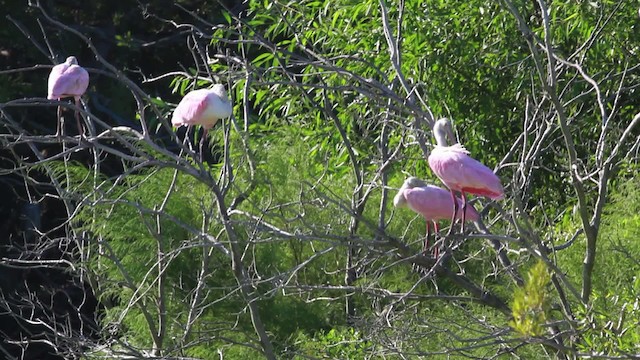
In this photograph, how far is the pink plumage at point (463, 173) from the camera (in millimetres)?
3289

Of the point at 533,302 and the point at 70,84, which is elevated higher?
the point at 533,302

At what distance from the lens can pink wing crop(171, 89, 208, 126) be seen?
387cm

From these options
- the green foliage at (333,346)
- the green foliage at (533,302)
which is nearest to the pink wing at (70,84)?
the green foliage at (333,346)

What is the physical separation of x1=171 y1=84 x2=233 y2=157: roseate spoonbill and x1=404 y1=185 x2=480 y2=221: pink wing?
2.16 ft

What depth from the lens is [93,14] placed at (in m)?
8.47

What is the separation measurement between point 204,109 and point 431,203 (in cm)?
76

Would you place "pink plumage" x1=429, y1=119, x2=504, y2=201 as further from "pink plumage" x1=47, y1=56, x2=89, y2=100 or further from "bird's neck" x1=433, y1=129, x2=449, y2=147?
"pink plumage" x1=47, y1=56, x2=89, y2=100

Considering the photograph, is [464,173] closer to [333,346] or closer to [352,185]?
[333,346]

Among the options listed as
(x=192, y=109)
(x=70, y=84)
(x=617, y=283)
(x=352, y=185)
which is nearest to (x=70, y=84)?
(x=70, y=84)

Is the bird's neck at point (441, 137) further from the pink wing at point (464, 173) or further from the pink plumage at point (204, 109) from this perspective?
the pink plumage at point (204, 109)

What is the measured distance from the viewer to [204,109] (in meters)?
3.86

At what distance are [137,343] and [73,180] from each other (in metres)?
0.67

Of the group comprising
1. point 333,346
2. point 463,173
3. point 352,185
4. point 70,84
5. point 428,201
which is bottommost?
point 352,185

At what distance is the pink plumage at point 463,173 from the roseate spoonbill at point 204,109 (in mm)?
784
